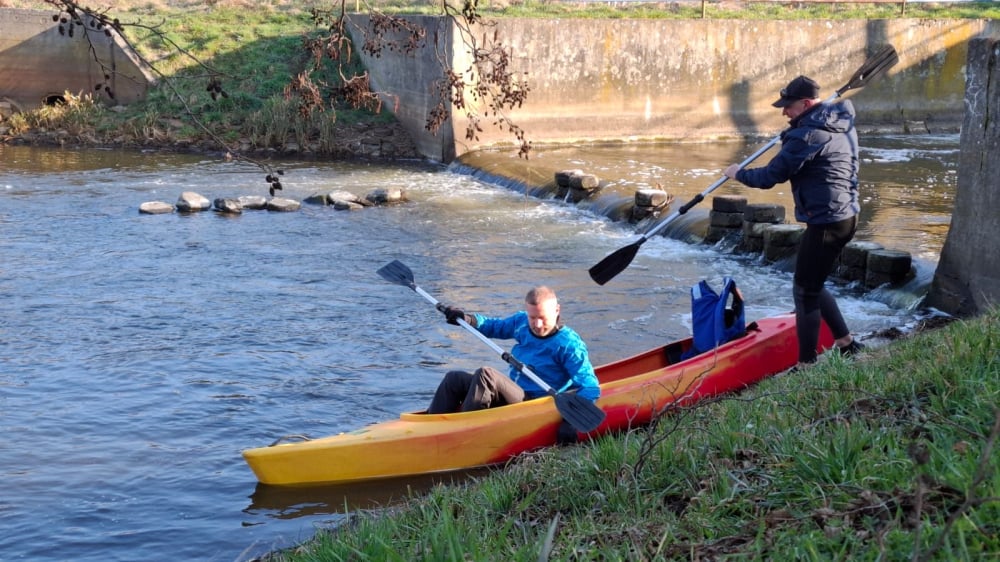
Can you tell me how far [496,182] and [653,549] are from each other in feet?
45.5

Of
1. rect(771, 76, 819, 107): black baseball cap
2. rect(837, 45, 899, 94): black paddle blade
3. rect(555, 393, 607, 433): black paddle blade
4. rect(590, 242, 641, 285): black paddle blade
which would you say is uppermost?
rect(837, 45, 899, 94): black paddle blade

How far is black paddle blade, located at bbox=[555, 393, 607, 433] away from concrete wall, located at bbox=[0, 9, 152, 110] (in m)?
A: 17.7

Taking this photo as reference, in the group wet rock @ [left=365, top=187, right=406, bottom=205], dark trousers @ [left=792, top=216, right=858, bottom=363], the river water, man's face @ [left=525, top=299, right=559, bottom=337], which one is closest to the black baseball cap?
dark trousers @ [left=792, top=216, right=858, bottom=363]

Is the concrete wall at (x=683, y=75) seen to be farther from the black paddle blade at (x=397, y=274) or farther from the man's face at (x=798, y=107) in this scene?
the man's face at (x=798, y=107)

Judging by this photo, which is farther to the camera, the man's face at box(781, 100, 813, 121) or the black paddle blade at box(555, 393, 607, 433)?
the man's face at box(781, 100, 813, 121)

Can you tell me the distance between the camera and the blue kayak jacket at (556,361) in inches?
240

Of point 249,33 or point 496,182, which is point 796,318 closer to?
point 496,182

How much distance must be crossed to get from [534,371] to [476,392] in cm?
37

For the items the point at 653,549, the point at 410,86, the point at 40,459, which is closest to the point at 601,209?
the point at 410,86

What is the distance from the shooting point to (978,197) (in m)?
8.05

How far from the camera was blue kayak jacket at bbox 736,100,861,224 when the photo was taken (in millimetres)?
6375

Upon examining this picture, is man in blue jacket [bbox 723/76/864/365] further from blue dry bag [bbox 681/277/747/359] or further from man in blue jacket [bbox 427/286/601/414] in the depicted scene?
man in blue jacket [bbox 427/286/601/414]

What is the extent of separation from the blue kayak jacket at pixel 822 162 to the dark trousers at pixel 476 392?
2014 mm

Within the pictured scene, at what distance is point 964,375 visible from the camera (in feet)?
13.7
